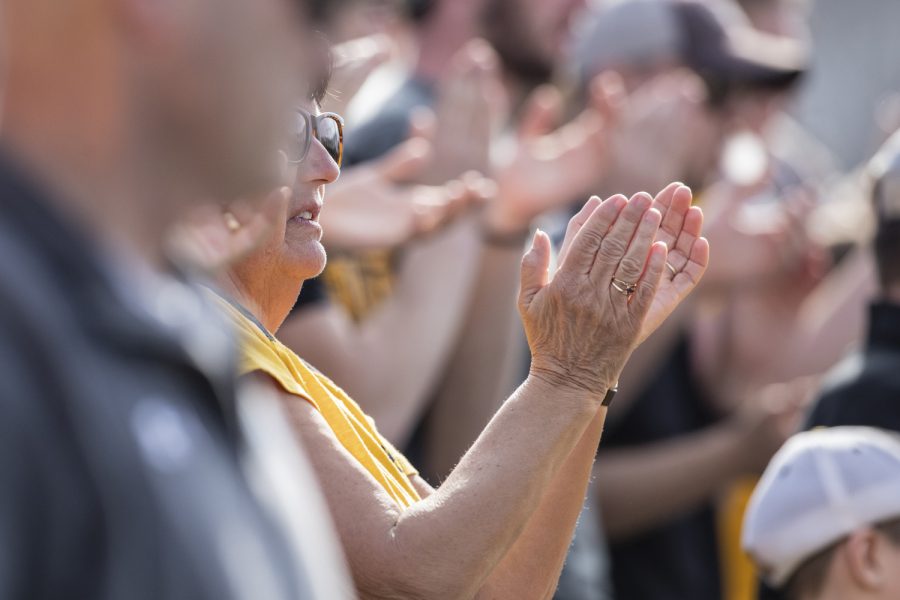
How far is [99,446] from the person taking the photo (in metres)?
0.95

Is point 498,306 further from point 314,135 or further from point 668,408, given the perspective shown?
point 314,135

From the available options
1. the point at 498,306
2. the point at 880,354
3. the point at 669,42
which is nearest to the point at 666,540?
the point at 498,306

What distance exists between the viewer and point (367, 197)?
3217 mm

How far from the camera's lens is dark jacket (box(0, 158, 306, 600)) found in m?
0.92

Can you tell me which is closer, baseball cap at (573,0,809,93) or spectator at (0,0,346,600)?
spectator at (0,0,346,600)

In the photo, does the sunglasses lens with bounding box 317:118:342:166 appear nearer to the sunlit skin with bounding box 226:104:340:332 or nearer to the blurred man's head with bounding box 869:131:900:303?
the sunlit skin with bounding box 226:104:340:332

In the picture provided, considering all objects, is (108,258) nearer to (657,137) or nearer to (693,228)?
(693,228)

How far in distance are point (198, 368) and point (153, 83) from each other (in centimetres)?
20

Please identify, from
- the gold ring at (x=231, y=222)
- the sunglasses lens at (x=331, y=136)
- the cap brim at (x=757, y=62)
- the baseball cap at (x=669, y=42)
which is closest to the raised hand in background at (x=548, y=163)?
the baseball cap at (x=669, y=42)

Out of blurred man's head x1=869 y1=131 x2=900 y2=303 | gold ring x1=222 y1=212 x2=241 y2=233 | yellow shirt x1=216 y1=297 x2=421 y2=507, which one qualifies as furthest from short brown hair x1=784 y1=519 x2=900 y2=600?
gold ring x1=222 y1=212 x2=241 y2=233

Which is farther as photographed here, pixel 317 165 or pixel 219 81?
pixel 317 165

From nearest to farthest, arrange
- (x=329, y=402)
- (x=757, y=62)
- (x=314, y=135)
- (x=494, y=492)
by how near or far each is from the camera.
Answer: (x=494, y=492)
(x=329, y=402)
(x=314, y=135)
(x=757, y=62)

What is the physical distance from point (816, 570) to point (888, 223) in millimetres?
958

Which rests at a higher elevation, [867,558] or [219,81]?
[219,81]
